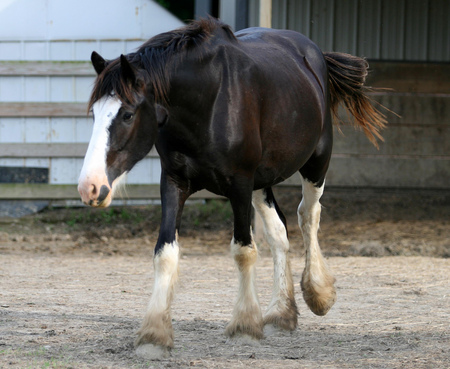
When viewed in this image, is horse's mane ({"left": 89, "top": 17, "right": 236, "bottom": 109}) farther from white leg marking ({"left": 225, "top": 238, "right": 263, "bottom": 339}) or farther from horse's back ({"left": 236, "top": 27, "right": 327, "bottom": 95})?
white leg marking ({"left": 225, "top": 238, "right": 263, "bottom": 339})

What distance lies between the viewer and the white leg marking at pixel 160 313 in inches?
131

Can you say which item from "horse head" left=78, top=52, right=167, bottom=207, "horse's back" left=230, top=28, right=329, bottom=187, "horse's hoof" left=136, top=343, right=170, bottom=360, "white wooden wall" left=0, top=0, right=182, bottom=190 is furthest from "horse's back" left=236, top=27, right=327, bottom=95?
"white wooden wall" left=0, top=0, right=182, bottom=190

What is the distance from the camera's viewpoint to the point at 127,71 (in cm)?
311

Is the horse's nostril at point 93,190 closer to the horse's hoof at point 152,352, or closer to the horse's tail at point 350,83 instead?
the horse's hoof at point 152,352

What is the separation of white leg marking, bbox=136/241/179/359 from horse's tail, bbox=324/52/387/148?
2.21 meters

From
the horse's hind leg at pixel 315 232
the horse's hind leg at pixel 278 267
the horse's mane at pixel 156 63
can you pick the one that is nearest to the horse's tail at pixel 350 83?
the horse's hind leg at pixel 315 232

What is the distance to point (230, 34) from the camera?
3.77m

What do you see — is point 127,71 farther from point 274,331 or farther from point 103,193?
point 274,331

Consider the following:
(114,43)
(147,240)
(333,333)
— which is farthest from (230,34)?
(114,43)

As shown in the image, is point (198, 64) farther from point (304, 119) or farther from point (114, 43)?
point (114, 43)

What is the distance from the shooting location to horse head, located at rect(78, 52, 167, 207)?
2.97 metres

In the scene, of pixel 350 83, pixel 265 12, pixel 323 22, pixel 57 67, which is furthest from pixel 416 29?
pixel 350 83

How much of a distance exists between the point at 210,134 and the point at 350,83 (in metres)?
2.00

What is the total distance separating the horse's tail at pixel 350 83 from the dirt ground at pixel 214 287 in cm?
141
